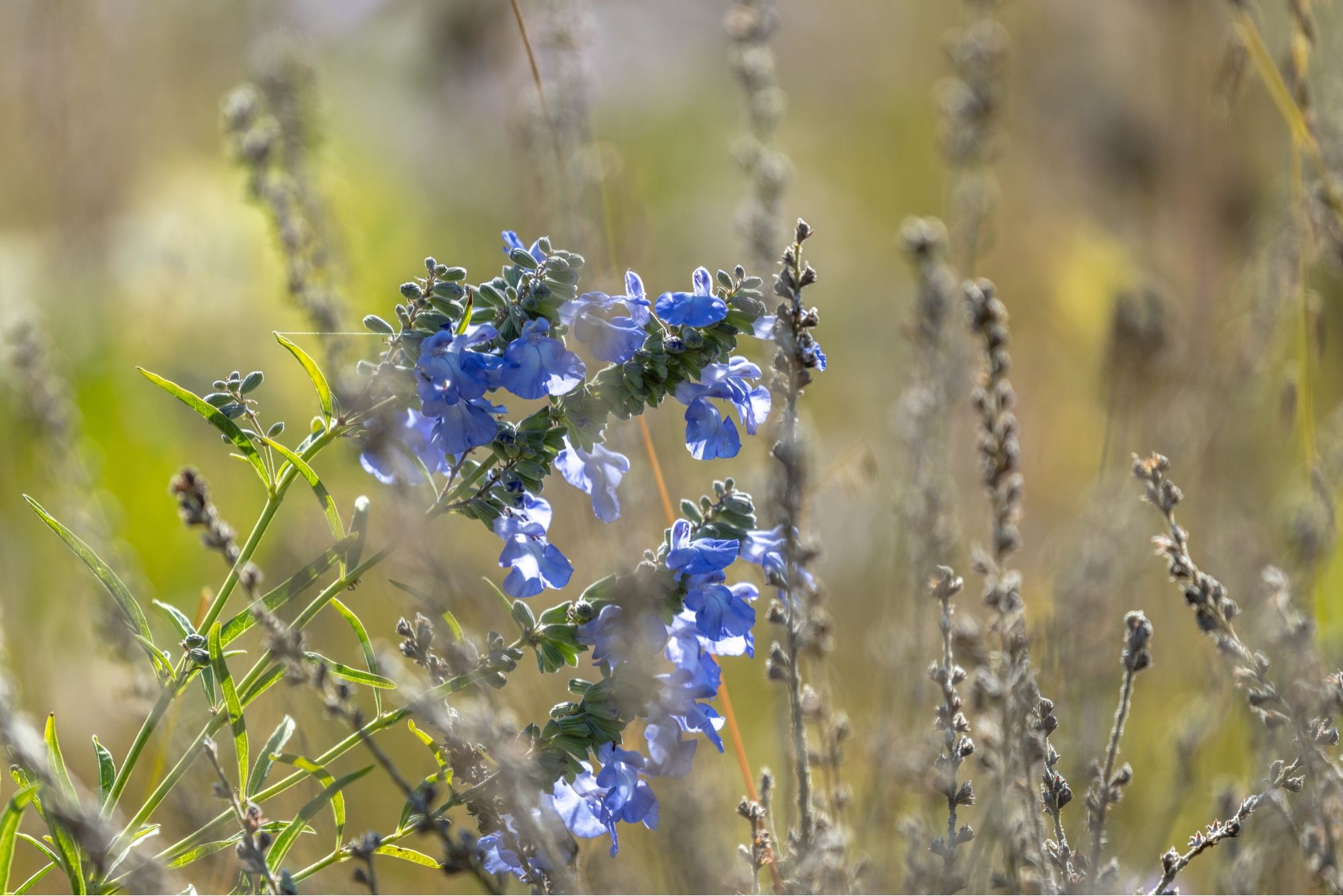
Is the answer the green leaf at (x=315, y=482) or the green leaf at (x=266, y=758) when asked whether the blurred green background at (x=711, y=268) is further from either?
the green leaf at (x=266, y=758)

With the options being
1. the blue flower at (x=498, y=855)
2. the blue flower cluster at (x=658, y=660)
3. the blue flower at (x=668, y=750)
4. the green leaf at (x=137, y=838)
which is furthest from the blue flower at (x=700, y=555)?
the green leaf at (x=137, y=838)

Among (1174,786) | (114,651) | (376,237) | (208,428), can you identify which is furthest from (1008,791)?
(376,237)

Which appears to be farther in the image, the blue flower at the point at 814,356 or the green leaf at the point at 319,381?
the blue flower at the point at 814,356

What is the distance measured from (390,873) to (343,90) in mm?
3779

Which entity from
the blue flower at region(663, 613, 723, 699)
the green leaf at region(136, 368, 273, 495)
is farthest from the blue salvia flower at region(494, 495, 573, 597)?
the green leaf at region(136, 368, 273, 495)

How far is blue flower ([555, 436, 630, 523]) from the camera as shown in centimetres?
97

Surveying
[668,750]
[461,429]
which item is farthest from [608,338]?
[668,750]

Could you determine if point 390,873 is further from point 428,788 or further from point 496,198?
point 496,198

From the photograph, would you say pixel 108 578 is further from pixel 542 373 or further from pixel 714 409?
pixel 714 409

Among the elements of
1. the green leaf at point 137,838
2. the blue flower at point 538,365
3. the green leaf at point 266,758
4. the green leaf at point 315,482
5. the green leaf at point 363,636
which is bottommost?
the green leaf at point 137,838

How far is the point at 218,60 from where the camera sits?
15.1 ft

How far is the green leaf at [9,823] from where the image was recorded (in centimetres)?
76

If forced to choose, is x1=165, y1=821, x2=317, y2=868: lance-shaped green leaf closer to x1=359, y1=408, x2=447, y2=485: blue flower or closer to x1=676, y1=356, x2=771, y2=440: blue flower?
x1=359, y1=408, x2=447, y2=485: blue flower

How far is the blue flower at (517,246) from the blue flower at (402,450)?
7.0 inches
